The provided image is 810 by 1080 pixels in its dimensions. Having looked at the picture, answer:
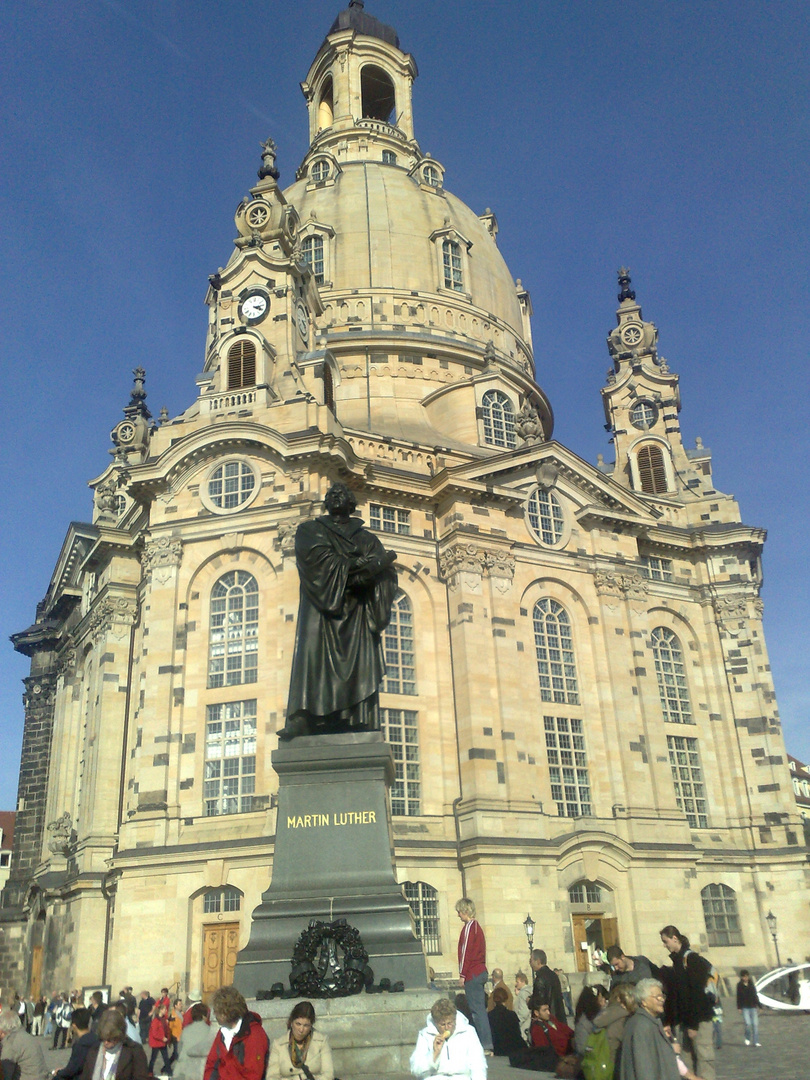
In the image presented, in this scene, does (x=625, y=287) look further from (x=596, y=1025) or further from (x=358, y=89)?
(x=596, y=1025)

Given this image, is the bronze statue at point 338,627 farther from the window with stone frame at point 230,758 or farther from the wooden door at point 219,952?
the wooden door at point 219,952

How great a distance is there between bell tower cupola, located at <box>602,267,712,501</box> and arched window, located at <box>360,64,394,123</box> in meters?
26.1

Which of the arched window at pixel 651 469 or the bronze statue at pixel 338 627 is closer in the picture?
the bronze statue at pixel 338 627

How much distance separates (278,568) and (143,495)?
682 centimetres

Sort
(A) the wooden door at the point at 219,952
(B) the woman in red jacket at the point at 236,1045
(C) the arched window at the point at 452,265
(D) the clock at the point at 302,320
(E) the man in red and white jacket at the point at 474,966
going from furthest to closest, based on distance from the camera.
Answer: (C) the arched window at the point at 452,265, (D) the clock at the point at 302,320, (A) the wooden door at the point at 219,952, (E) the man in red and white jacket at the point at 474,966, (B) the woman in red jacket at the point at 236,1045

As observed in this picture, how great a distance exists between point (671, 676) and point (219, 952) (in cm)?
2253

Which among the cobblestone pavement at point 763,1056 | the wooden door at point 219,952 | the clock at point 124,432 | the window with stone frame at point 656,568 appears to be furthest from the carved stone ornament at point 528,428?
the cobblestone pavement at point 763,1056

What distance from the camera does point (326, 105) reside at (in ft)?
230

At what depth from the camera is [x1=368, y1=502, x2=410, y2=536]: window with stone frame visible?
39406 mm

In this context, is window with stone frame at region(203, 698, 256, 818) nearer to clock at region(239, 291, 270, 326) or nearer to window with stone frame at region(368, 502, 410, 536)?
window with stone frame at region(368, 502, 410, 536)

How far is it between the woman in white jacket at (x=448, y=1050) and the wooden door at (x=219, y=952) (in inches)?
985

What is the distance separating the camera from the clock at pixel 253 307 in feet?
139

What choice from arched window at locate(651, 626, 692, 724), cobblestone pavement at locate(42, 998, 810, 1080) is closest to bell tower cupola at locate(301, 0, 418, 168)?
arched window at locate(651, 626, 692, 724)

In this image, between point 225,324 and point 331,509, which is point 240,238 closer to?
point 225,324
